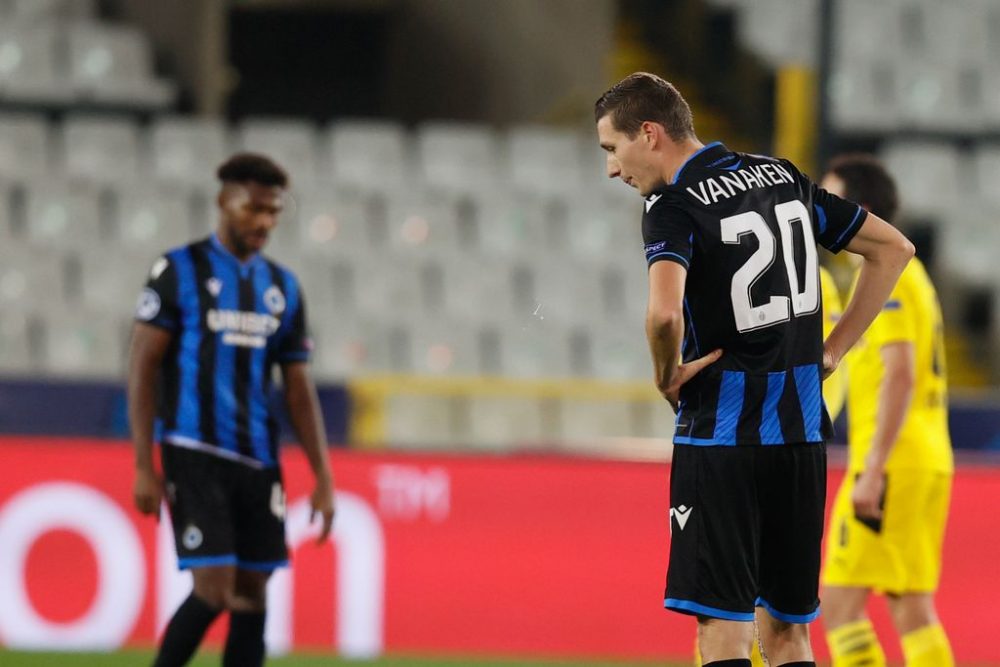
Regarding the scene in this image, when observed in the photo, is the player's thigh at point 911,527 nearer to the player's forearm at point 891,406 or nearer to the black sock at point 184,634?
the player's forearm at point 891,406

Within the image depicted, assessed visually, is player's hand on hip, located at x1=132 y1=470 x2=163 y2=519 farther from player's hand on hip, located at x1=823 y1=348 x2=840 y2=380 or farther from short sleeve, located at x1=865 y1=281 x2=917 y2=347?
short sleeve, located at x1=865 y1=281 x2=917 y2=347

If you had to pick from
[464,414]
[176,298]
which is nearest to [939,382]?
[176,298]

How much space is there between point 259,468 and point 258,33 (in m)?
9.70

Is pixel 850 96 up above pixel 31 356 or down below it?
above

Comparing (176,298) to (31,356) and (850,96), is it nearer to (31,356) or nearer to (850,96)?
(31,356)

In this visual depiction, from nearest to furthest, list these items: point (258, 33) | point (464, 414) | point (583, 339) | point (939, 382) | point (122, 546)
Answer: point (939, 382) → point (122, 546) → point (464, 414) → point (583, 339) → point (258, 33)

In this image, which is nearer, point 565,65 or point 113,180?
point 113,180

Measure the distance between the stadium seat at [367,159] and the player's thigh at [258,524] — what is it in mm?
6257

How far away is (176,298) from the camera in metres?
5.10

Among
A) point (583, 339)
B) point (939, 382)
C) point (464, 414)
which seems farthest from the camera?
point (583, 339)

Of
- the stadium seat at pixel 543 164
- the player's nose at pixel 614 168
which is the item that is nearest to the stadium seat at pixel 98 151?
the stadium seat at pixel 543 164

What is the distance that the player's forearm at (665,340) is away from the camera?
346 cm

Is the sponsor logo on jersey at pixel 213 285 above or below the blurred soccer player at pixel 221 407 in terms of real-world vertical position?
above

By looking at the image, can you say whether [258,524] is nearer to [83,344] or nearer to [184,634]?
[184,634]
